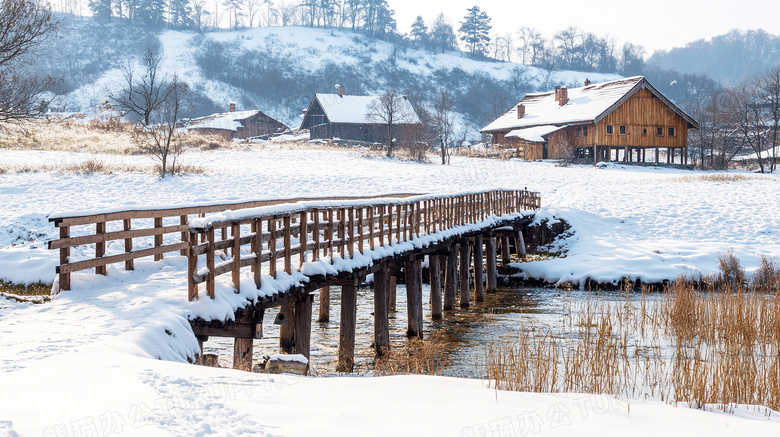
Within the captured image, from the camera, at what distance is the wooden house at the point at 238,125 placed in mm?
70688

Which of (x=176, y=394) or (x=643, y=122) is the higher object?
(x=643, y=122)

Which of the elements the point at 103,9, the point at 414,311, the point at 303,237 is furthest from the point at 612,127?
the point at 103,9

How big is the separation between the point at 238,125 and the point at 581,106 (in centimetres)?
3792

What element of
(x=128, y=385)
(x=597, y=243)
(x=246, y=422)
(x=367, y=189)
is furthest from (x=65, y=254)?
(x=367, y=189)

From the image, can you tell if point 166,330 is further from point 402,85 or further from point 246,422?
point 402,85

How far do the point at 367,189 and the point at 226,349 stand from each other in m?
20.8

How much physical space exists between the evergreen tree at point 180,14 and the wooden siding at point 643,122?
360ft

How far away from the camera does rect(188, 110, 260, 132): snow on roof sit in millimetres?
70694

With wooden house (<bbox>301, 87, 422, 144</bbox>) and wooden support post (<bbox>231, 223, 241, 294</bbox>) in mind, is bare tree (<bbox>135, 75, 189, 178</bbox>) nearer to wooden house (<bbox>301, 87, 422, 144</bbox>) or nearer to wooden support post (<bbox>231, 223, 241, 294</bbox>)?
wooden support post (<bbox>231, 223, 241, 294</bbox>)

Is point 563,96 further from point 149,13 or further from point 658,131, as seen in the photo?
point 149,13

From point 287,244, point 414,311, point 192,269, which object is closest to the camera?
point 192,269

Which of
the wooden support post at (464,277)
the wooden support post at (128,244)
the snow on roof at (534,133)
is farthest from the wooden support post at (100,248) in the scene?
the snow on roof at (534,133)

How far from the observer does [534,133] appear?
51.8m

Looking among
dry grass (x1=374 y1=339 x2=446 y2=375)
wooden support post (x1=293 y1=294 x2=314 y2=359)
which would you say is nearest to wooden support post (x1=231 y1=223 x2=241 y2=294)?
wooden support post (x1=293 y1=294 x2=314 y2=359)
